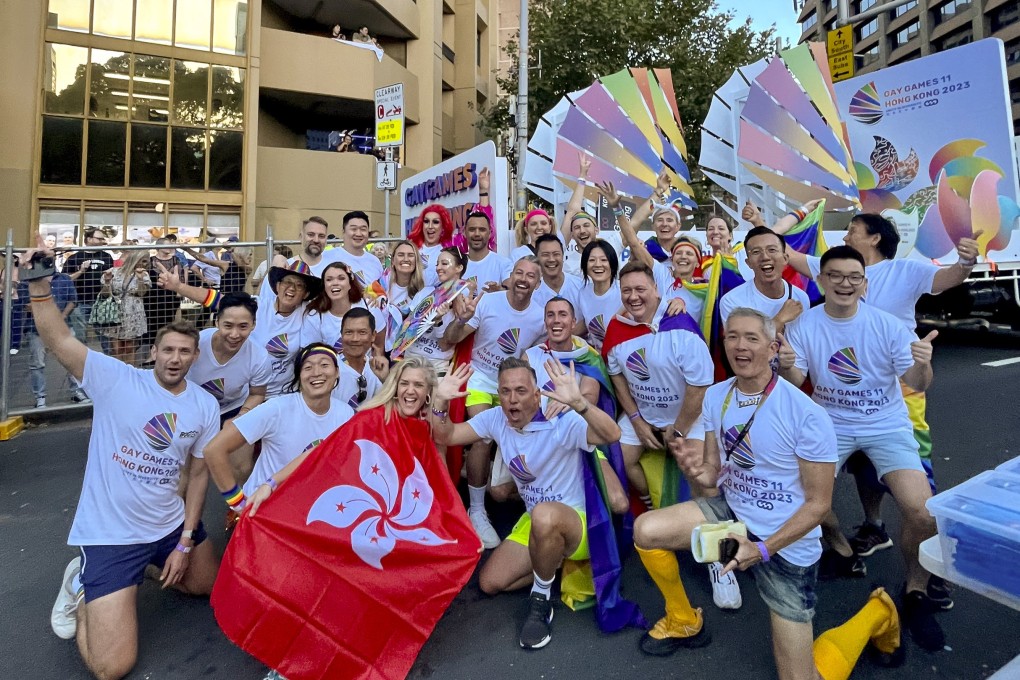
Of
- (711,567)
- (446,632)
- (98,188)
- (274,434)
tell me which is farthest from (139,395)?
(98,188)

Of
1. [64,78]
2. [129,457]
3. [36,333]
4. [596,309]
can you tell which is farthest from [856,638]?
[64,78]

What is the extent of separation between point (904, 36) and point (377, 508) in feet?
177

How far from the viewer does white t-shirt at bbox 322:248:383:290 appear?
548cm

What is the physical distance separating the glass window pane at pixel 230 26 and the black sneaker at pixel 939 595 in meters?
16.7

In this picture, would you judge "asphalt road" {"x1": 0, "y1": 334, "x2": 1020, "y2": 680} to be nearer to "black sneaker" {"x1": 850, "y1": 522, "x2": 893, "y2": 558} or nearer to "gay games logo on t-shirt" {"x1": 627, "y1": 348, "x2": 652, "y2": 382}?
"black sneaker" {"x1": 850, "y1": 522, "x2": 893, "y2": 558}

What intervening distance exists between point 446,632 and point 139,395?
1984 mm

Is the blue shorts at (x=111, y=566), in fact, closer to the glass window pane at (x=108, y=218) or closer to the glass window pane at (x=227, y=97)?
the glass window pane at (x=108, y=218)

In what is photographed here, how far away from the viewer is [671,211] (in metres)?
5.40

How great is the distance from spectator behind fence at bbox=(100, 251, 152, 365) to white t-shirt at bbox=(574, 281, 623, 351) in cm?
537

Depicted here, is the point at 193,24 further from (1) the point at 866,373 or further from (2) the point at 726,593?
(2) the point at 726,593

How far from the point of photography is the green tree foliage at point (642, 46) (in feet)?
53.6

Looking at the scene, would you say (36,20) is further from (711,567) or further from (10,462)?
(711,567)

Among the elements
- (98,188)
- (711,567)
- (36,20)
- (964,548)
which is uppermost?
(36,20)

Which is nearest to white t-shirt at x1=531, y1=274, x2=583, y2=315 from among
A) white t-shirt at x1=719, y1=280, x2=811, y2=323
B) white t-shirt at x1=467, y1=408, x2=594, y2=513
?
white t-shirt at x1=719, y1=280, x2=811, y2=323
